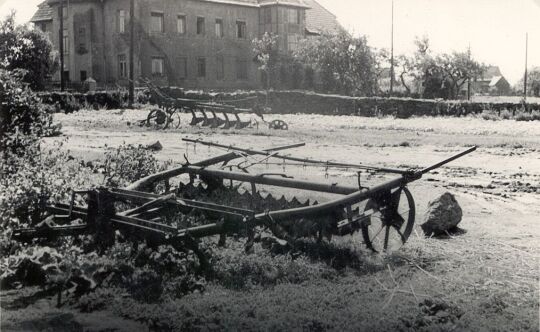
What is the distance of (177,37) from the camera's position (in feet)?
149

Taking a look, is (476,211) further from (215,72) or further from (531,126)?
(215,72)

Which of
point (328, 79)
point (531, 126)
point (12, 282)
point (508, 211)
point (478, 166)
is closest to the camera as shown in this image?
point (12, 282)

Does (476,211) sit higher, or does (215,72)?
(215,72)

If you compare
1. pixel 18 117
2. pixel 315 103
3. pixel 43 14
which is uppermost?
pixel 43 14

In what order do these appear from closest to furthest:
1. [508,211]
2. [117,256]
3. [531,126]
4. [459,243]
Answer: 1. [117,256]
2. [459,243]
3. [508,211]
4. [531,126]

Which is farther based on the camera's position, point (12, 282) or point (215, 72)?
point (215, 72)

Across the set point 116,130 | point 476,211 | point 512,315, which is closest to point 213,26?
point 116,130

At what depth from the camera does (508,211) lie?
8.64 meters

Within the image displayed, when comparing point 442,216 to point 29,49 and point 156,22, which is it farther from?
point 156,22

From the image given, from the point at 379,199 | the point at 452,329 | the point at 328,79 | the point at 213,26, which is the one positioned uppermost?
the point at 213,26

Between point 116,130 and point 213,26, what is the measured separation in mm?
27394

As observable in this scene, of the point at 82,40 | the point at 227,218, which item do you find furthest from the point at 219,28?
the point at 227,218

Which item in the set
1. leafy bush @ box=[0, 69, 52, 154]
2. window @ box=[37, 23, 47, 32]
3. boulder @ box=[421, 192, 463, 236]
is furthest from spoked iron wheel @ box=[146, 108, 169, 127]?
window @ box=[37, 23, 47, 32]

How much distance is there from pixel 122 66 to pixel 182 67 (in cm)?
428
